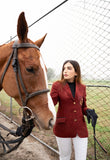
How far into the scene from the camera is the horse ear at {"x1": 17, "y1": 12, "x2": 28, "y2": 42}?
1.25 meters

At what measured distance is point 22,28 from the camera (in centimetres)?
132

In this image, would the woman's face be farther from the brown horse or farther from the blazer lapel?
the brown horse

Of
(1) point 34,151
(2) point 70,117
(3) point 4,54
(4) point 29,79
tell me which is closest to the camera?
(4) point 29,79

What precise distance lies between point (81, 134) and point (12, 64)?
Answer: 4.26 feet

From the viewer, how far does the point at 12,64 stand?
4.34 feet

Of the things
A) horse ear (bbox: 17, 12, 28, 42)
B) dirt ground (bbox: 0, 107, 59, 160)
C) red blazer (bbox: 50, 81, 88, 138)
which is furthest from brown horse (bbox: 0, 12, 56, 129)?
dirt ground (bbox: 0, 107, 59, 160)

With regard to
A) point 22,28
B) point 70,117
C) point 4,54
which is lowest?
point 70,117

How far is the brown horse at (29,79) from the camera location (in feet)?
4.03

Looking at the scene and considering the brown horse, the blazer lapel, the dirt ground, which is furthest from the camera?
the dirt ground

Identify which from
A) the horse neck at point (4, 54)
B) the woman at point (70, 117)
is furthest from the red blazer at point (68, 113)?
the horse neck at point (4, 54)

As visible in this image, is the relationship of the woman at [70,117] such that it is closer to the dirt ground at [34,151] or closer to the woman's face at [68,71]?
the woman's face at [68,71]

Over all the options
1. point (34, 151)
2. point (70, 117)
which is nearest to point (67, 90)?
point (70, 117)

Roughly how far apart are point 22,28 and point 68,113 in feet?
4.19

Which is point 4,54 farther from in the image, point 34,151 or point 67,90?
point 34,151
